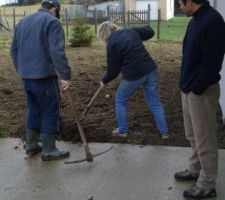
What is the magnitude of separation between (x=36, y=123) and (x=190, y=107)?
7.10ft

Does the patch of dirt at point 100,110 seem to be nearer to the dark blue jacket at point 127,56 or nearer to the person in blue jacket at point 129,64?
the person in blue jacket at point 129,64

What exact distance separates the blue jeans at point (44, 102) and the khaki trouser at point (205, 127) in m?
1.67

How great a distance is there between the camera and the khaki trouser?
4414mm

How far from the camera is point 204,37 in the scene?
4.20 m

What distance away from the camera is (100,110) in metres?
7.91

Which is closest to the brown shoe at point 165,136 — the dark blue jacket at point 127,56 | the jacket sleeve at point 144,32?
the dark blue jacket at point 127,56

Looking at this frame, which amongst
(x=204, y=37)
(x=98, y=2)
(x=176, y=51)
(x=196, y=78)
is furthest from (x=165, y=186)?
(x=98, y=2)

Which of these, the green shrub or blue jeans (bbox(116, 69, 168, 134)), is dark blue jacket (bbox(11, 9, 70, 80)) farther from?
the green shrub

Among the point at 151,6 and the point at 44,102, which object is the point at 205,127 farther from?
the point at 151,6

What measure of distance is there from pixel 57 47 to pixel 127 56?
3.16 feet

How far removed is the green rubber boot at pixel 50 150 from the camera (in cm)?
589

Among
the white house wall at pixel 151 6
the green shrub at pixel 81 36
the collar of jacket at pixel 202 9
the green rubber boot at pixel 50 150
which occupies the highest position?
the collar of jacket at pixel 202 9

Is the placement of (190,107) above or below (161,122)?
above

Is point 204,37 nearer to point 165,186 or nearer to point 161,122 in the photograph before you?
point 165,186
